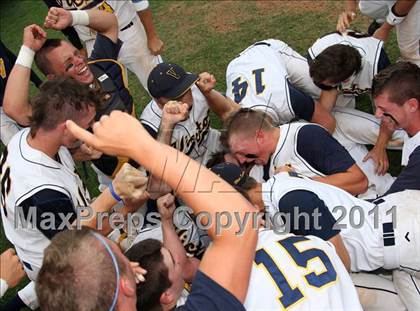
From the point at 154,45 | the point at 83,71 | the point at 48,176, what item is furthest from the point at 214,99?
the point at 48,176

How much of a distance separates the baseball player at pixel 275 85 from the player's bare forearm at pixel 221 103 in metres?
0.05

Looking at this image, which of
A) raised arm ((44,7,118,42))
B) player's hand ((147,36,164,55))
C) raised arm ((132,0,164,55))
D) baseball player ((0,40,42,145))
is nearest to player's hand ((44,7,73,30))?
raised arm ((44,7,118,42))

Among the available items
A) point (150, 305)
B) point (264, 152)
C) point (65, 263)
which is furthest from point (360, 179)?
point (65, 263)

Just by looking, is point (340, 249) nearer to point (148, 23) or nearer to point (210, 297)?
point (210, 297)

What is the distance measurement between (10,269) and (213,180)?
161cm

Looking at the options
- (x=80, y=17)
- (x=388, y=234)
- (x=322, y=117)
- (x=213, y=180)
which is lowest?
(x=322, y=117)

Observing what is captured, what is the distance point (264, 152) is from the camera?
317 centimetres

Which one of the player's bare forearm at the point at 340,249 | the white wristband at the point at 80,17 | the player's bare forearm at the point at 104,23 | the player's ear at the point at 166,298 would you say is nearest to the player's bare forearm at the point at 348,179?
the player's bare forearm at the point at 340,249

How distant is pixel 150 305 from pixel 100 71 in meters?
2.33

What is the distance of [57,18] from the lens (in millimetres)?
3764

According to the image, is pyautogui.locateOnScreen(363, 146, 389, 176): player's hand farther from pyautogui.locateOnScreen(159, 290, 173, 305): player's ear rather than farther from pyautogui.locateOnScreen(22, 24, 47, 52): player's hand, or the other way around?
pyautogui.locateOnScreen(22, 24, 47, 52): player's hand

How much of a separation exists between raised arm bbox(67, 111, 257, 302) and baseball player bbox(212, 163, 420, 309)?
916 millimetres

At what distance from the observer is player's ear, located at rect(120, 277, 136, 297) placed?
166 cm

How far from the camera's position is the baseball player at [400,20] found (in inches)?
163
